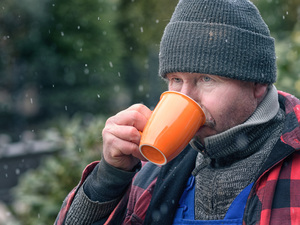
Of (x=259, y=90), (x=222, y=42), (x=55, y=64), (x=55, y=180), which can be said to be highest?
(x=222, y=42)

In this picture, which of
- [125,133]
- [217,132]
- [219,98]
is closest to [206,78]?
[219,98]

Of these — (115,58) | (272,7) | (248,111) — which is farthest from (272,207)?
(115,58)

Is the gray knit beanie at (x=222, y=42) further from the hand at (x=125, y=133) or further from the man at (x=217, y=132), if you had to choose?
the hand at (x=125, y=133)

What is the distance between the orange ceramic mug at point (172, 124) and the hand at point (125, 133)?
6.7 inches

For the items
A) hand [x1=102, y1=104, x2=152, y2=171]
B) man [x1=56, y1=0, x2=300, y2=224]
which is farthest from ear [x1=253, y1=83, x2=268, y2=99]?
hand [x1=102, y1=104, x2=152, y2=171]

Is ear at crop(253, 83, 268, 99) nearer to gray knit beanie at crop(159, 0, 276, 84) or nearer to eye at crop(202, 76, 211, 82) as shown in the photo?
gray knit beanie at crop(159, 0, 276, 84)

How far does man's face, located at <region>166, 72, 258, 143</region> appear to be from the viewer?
176 cm

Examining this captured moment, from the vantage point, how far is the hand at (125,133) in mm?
1818

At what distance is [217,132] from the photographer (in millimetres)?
1803

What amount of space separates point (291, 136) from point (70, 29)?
1358 cm

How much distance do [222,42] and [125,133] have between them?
0.56 metres

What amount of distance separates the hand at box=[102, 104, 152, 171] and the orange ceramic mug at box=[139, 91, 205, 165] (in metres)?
0.17

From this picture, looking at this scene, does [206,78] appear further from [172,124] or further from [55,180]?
[55,180]

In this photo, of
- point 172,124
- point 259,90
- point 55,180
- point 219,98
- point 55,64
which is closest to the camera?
point 172,124
